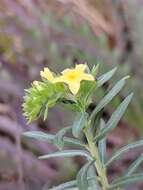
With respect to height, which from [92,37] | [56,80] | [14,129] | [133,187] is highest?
[92,37]

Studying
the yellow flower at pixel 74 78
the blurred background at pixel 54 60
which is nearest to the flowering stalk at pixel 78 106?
the yellow flower at pixel 74 78

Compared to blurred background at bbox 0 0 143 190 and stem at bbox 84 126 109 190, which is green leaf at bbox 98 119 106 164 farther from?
blurred background at bbox 0 0 143 190

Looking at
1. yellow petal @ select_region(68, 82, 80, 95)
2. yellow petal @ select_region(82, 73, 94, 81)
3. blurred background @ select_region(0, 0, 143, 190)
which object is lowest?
yellow petal @ select_region(68, 82, 80, 95)

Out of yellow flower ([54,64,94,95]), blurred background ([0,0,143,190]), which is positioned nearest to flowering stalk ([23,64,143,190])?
yellow flower ([54,64,94,95])

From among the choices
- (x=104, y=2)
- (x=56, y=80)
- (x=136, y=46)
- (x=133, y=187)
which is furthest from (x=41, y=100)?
(x=104, y=2)

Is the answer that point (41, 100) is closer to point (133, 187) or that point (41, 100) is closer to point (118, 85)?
point (118, 85)

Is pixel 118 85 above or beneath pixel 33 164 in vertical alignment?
beneath

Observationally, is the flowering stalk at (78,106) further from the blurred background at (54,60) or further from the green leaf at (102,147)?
the blurred background at (54,60)
